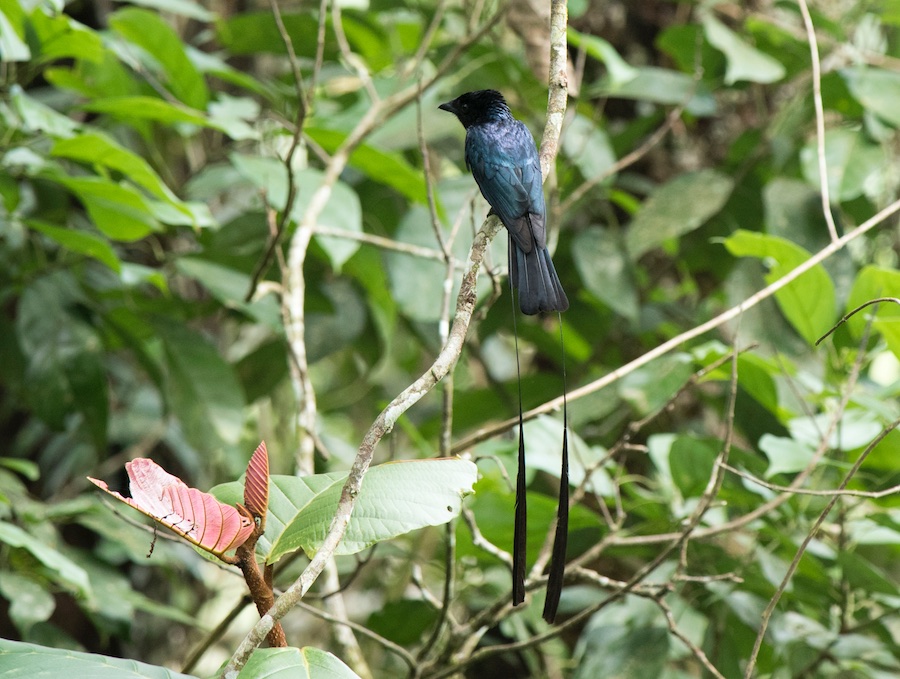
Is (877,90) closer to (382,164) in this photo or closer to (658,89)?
(658,89)

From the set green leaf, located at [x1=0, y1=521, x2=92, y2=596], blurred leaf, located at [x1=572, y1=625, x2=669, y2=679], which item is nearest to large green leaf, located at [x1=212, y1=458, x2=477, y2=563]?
green leaf, located at [x1=0, y1=521, x2=92, y2=596]

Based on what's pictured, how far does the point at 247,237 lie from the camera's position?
2777mm

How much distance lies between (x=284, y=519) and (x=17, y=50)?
1.34m

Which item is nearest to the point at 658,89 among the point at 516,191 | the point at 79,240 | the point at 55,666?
the point at 516,191

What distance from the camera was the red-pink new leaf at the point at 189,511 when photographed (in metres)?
0.95

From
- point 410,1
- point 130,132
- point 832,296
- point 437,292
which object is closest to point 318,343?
point 437,292

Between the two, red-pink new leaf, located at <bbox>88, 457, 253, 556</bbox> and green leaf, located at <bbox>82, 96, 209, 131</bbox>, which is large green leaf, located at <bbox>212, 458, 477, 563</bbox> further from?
green leaf, located at <bbox>82, 96, 209, 131</bbox>

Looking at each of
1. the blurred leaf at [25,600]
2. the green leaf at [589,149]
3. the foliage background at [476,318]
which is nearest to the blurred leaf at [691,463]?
the foliage background at [476,318]

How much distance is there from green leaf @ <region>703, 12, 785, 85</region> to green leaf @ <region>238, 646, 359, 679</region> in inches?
89.0

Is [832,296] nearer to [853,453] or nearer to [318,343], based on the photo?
[853,453]

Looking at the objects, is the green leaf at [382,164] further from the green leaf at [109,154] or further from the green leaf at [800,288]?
the green leaf at [800,288]

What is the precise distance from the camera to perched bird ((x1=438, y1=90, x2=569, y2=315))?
1.54 m

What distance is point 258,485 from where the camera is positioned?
1025mm

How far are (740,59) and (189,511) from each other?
2.38 metres
